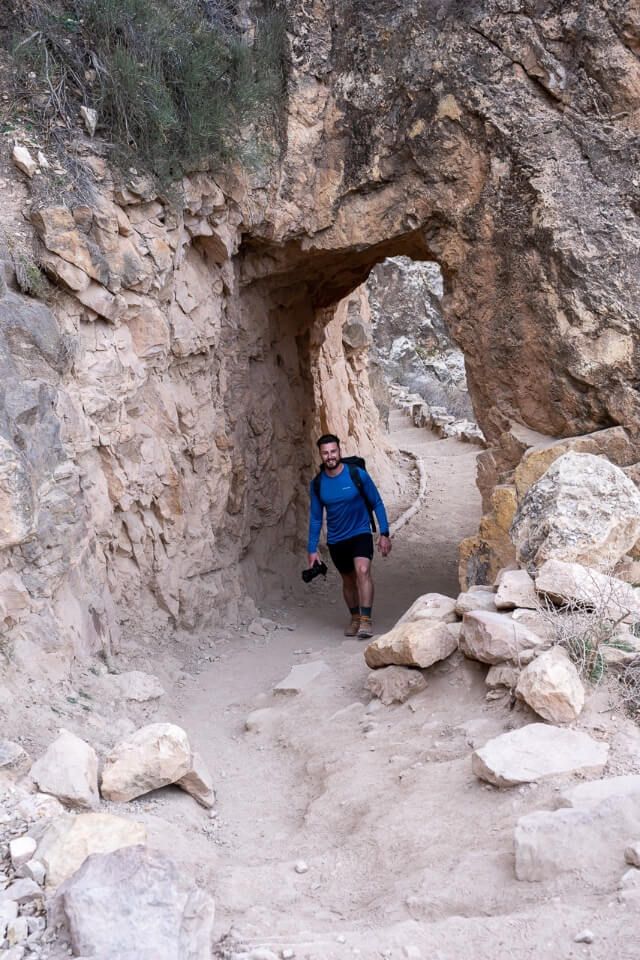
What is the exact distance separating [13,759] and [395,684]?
1.69m

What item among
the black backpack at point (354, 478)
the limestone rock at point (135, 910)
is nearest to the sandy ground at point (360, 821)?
the limestone rock at point (135, 910)

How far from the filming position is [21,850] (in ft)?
7.55

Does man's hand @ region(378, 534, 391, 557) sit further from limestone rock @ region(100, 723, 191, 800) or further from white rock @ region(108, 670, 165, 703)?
limestone rock @ region(100, 723, 191, 800)

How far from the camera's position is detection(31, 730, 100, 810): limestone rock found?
275cm

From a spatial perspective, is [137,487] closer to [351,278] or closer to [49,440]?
[49,440]

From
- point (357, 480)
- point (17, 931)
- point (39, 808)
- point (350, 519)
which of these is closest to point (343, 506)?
point (350, 519)

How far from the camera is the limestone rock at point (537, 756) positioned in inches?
100

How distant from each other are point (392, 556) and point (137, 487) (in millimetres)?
3986

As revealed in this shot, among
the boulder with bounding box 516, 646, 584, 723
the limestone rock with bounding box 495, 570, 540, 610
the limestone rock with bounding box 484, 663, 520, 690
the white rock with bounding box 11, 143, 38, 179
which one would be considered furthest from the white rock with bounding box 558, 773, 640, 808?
the white rock with bounding box 11, 143, 38, 179

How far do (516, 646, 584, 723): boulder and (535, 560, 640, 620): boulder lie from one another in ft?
1.45

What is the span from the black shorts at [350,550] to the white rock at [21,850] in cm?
367

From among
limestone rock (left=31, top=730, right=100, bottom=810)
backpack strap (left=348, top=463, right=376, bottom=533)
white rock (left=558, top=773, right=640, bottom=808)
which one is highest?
backpack strap (left=348, top=463, right=376, bottom=533)

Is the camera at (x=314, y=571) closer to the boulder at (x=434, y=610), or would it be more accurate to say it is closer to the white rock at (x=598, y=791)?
the boulder at (x=434, y=610)

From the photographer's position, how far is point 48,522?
3.97m
